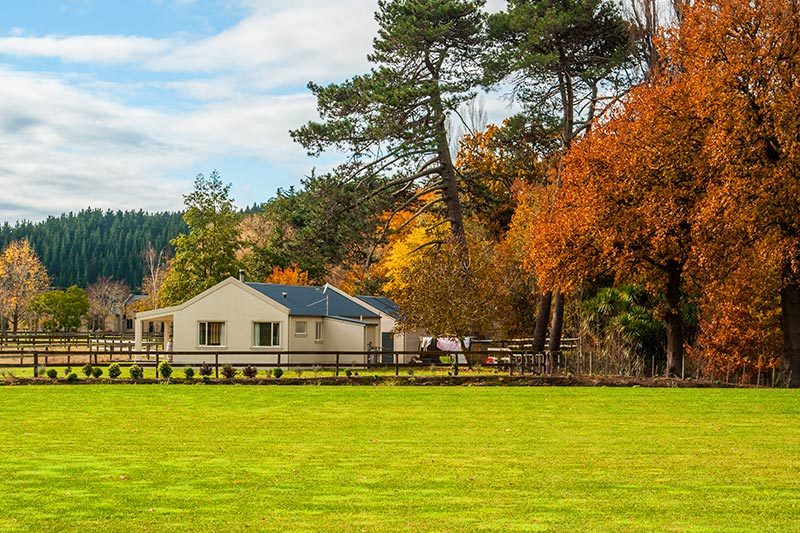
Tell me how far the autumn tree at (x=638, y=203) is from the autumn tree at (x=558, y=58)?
545 cm

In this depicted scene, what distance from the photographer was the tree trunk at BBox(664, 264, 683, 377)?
119ft

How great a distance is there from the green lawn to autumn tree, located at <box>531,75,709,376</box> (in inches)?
322

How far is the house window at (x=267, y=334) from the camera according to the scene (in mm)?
48406

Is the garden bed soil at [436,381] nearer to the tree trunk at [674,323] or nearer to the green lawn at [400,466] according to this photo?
the tree trunk at [674,323]

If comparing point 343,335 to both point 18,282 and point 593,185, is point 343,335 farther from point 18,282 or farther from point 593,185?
point 18,282

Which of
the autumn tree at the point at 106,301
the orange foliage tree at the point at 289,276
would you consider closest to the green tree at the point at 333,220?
the orange foliage tree at the point at 289,276

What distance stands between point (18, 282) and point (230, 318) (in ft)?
172

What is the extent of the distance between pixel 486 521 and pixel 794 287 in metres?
25.8

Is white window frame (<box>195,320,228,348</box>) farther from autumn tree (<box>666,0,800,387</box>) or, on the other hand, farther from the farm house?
autumn tree (<box>666,0,800,387</box>)

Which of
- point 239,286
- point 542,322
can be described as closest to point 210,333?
point 239,286

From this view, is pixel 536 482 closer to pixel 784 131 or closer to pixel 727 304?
pixel 784 131

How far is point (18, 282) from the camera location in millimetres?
94750

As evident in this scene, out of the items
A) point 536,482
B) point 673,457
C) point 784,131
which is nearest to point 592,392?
point 784,131

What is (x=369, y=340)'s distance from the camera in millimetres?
52375
